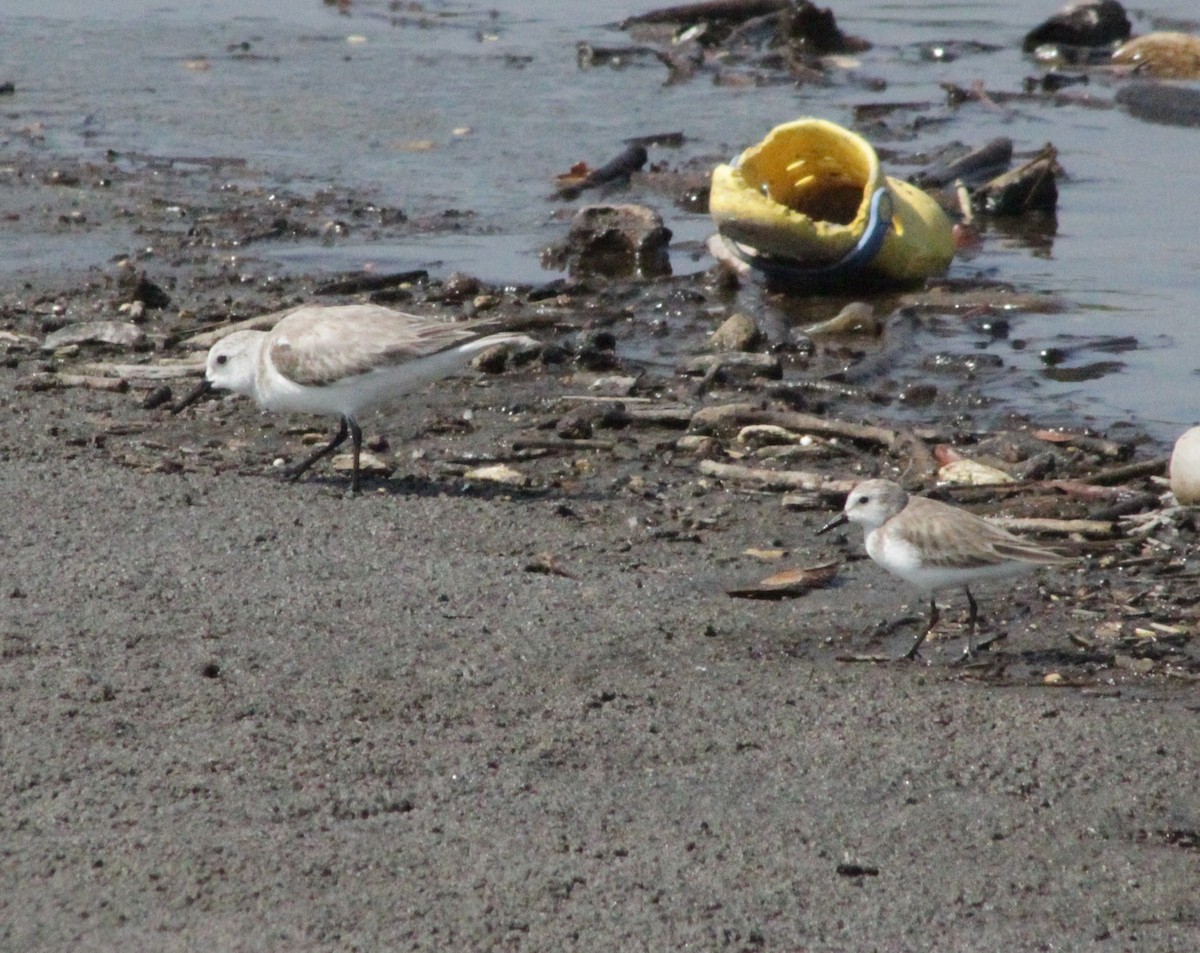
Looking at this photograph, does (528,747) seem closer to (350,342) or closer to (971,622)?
(971,622)

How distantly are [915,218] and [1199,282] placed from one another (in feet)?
6.44

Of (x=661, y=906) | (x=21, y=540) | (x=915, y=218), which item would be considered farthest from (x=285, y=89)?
(x=661, y=906)

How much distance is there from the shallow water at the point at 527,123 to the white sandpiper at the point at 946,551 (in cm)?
309

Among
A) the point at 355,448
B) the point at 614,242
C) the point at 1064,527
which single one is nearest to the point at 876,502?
the point at 1064,527

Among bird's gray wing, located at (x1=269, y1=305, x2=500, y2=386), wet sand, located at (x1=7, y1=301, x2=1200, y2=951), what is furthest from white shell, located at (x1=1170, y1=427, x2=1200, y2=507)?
bird's gray wing, located at (x1=269, y1=305, x2=500, y2=386)

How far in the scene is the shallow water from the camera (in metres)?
12.0

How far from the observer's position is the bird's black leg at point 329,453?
8.18 m

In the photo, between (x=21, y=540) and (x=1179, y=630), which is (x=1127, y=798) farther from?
(x=21, y=540)

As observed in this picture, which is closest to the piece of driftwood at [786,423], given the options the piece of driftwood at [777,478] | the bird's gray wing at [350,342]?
the piece of driftwood at [777,478]

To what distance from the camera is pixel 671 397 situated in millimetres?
9469

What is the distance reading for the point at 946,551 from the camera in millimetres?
6332

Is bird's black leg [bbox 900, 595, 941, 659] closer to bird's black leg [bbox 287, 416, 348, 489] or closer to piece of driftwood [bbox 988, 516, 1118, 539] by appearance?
piece of driftwood [bbox 988, 516, 1118, 539]

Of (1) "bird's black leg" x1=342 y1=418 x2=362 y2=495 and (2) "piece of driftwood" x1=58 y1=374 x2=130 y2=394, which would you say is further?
(2) "piece of driftwood" x1=58 y1=374 x2=130 y2=394

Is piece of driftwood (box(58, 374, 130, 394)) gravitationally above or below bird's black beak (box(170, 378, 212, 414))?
below
